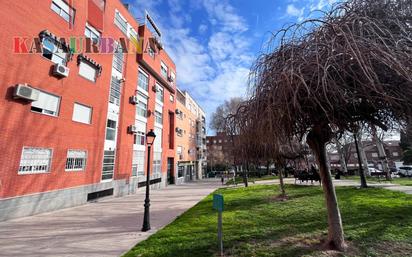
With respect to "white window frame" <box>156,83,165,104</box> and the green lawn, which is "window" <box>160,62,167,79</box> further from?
the green lawn

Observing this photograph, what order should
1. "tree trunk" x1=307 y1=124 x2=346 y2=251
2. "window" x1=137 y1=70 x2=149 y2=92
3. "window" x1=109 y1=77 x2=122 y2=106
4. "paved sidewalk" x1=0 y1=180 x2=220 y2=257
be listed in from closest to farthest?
"tree trunk" x1=307 y1=124 x2=346 y2=251 < "paved sidewalk" x1=0 y1=180 x2=220 y2=257 < "window" x1=109 y1=77 x2=122 y2=106 < "window" x1=137 y1=70 x2=149 y2=92

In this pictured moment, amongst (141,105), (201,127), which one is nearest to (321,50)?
(141,105)

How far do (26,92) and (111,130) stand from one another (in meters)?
7.56

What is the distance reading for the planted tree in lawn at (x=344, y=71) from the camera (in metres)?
3.48

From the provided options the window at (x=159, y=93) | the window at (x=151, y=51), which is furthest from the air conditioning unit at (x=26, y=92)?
the window at (x=159, y=93)

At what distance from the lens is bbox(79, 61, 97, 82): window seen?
1412cm

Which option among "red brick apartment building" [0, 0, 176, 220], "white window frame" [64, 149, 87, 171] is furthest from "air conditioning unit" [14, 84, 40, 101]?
"white window frame" [64, 149, 87, 171]

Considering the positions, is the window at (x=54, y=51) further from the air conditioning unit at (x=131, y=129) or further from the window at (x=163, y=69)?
the window at (x=163, y=69)

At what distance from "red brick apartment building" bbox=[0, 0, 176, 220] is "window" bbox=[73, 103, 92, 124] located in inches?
2.4

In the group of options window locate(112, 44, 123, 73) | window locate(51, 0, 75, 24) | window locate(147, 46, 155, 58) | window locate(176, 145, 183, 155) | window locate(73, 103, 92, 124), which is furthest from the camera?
window locate(176, 145, 183, 155)

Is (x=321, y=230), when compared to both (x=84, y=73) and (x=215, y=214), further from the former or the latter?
(x=84, y=73)

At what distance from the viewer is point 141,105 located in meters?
22.8

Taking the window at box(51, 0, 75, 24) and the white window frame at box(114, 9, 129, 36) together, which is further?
the white window frame at box(114, 9, 129, 36)

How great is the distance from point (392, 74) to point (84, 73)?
15.3 meters
